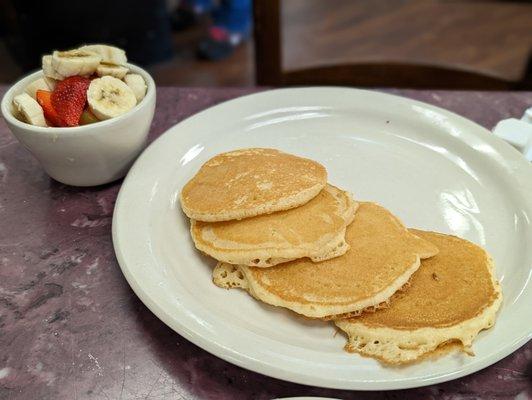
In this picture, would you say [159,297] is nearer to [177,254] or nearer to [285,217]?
[177,254]

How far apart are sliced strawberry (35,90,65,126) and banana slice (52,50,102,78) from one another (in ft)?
0.20

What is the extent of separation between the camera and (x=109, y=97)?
3.59 ft

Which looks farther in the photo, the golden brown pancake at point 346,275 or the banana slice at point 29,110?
the banana slice at point 29,110

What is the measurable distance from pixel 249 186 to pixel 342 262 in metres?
0.24

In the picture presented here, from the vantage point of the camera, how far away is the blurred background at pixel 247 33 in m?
3.23

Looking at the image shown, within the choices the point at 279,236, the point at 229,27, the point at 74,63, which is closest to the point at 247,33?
the point at 229,27

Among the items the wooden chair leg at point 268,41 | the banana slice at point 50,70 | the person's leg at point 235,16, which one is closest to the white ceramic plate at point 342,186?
the banana slice at point 50,70

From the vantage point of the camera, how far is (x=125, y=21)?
339cm

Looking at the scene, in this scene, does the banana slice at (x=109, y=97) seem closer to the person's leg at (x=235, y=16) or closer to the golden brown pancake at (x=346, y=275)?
the golden brown pancake at (x=346, y=275)

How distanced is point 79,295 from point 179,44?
3.39 meters

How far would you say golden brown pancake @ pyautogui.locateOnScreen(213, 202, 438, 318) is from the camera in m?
0.82

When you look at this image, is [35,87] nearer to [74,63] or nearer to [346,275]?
[74,63]

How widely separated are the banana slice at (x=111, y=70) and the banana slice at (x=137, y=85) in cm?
2

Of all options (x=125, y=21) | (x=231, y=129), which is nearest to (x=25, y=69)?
(x=125, y=21)
